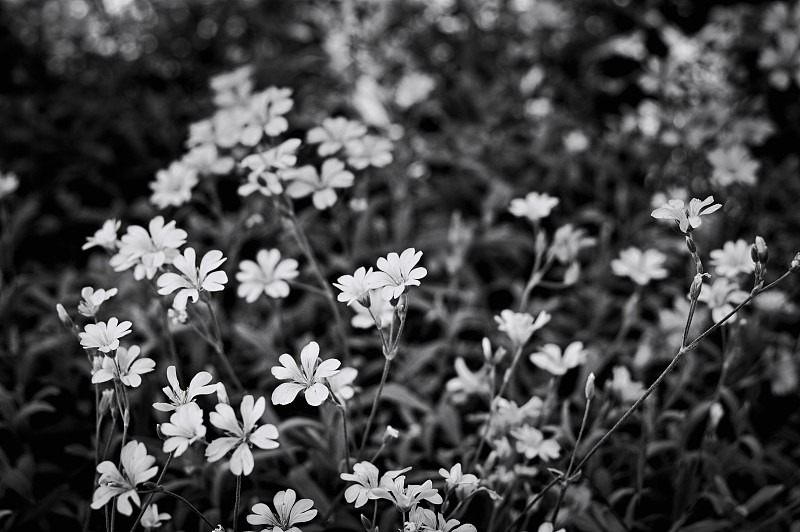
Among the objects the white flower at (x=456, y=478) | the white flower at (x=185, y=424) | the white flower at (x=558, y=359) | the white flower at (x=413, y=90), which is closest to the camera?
the white flower at (x=185, y=424)

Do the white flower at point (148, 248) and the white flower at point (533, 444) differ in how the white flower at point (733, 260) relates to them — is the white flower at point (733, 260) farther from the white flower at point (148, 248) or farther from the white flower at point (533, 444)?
the white flower at point (148, 248)

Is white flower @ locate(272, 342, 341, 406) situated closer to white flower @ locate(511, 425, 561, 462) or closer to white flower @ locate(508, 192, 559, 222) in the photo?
white flower @ locate(511, 425, 561, 462)

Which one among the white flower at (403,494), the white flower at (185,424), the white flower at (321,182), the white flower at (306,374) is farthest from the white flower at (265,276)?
the white flower at (403,494)

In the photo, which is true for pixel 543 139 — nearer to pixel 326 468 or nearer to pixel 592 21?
pixel 592 21

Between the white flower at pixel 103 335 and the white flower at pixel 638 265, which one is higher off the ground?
the white flower at pixel 103 335

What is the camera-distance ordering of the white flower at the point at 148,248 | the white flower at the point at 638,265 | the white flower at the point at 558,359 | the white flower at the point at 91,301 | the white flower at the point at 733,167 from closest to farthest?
the white flower at the point at 91,301
the white flower at the point at 148,248
the white flower at the point at 558,359
the white flower at the point at 638,265
the white flower at the point at 733,167

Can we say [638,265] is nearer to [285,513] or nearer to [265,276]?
[265,276]

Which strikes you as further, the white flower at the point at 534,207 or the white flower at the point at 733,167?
the white flower at the point at 733,167
